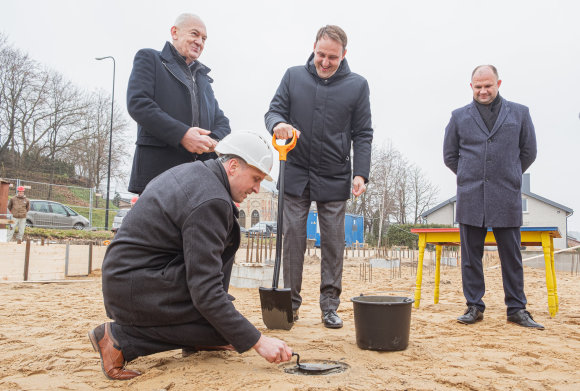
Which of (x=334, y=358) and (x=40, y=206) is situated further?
(x=40, y=206)

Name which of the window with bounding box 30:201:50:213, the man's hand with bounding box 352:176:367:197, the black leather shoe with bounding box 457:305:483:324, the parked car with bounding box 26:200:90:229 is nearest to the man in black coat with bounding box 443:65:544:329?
the black leather shoe with bounding box 457:305:483:324

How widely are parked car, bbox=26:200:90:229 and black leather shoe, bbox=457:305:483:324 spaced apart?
1595cm

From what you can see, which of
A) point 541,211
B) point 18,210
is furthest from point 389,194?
point 18,210

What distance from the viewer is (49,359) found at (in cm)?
218

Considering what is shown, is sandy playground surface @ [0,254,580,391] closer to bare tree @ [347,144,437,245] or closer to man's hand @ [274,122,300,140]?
man's hand @ [274,122,300,140]

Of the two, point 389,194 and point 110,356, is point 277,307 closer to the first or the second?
point 110,356

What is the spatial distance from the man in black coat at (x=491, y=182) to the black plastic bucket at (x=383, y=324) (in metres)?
1.13

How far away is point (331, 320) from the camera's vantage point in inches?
117

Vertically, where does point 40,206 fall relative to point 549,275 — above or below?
above

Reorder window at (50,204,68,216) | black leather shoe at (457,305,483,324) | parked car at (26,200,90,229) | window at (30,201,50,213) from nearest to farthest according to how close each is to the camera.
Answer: black leather shoe at (457,305,483,324) → parked car at (26,200,90,229) → window at (30,201,50,213) → window at (50,204,68,216)

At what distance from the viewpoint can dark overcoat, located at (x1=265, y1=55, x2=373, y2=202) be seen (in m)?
3.12

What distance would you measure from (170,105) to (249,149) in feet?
3.17

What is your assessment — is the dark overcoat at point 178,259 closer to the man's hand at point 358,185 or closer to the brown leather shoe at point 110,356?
the brown leather shoe at point 110,356

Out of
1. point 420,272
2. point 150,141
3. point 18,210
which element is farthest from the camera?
point 18,210
